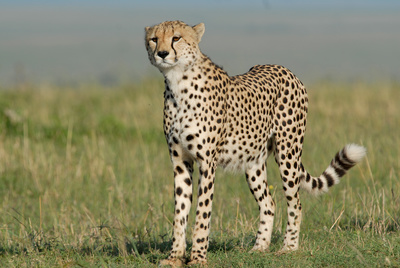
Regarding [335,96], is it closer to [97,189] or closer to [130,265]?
[97,189]

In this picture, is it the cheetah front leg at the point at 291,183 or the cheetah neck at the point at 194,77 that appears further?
the cheetah front leg at the point at 291,183

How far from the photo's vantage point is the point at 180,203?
388cm

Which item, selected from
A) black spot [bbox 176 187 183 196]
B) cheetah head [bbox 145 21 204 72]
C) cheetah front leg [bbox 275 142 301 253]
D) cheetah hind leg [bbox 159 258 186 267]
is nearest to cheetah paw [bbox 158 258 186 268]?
cheetah hind leg [bbox 159 258 186 267]

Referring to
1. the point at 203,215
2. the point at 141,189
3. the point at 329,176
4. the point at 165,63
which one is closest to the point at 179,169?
the point at 203,215

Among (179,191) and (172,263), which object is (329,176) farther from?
(172,263)

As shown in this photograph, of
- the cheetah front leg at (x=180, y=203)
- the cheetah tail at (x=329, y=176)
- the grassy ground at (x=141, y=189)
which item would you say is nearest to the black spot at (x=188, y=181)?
the cheetah front leg at (x=180, y=203)

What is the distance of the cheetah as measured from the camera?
144 inches

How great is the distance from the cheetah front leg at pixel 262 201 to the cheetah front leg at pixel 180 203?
0.64m

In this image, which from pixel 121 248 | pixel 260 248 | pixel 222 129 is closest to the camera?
pixel 222 129

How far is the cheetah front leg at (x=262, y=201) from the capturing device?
4.32 m

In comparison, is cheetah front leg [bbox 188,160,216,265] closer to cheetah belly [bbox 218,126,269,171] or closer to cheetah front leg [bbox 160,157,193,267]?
cheetah front leg [bbox 160,157,193,267]

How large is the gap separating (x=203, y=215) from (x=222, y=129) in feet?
1.82

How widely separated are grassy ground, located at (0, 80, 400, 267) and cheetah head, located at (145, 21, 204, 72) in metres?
1.00

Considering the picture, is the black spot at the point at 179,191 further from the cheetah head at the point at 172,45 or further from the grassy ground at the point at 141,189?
the cheetah head at the point at 172,45
